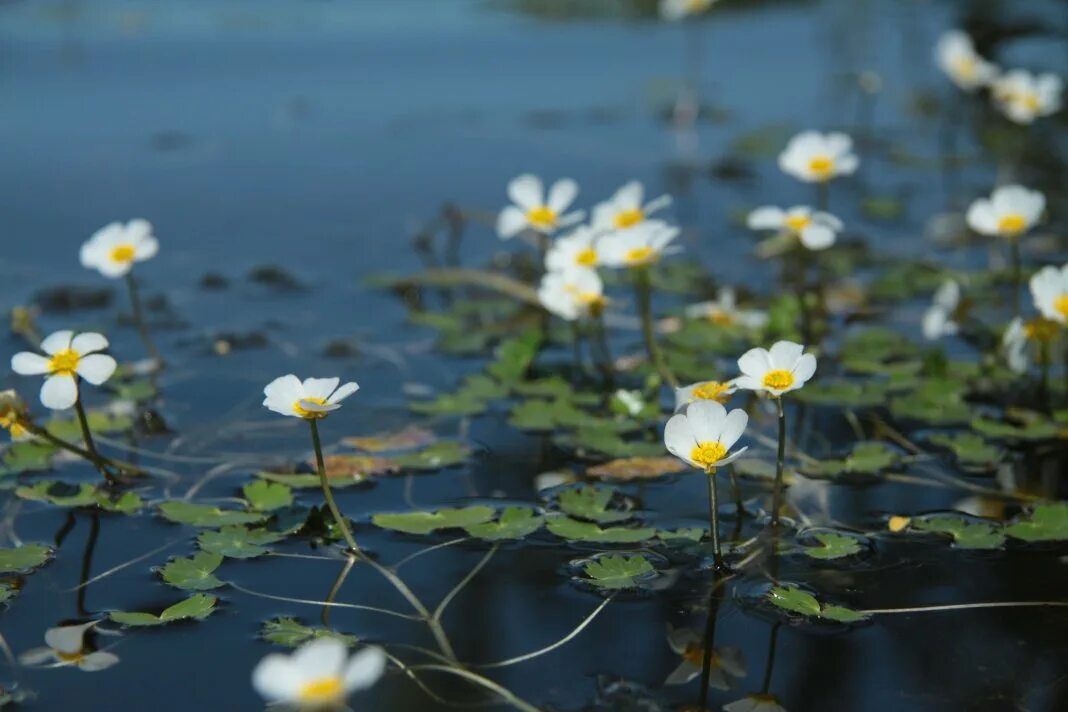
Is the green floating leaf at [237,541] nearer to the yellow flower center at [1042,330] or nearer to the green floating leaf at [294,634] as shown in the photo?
the green floating leaf at [294,634]

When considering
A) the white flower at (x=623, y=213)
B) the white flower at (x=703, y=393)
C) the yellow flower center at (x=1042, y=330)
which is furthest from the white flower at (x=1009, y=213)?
the white flower at (x=703, y=393)

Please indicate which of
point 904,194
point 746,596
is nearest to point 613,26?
point 904,194

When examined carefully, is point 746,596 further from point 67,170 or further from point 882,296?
point 67,170


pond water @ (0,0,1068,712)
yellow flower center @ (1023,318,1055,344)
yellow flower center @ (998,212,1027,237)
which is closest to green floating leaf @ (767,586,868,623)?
pond water @ (0,0,1068,712)

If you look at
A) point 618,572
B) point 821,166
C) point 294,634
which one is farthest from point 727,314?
point 294,634

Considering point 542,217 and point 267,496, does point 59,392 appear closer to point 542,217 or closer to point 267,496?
point 267,496
